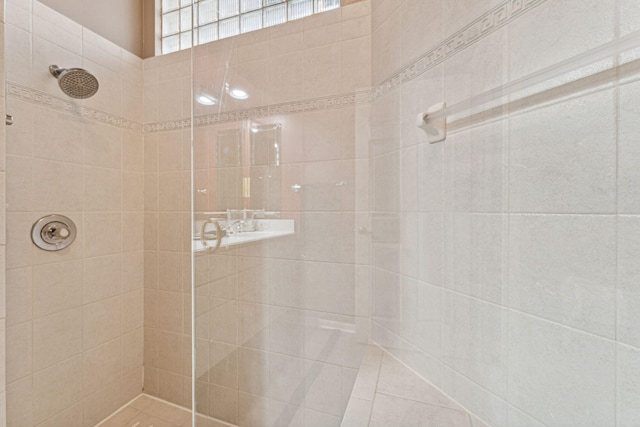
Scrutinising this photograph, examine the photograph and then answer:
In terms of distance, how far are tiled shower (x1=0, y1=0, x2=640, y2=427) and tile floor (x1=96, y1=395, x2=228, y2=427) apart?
0.01 meters

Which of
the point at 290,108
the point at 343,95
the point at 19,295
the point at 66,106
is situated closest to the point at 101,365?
the point at 19,295

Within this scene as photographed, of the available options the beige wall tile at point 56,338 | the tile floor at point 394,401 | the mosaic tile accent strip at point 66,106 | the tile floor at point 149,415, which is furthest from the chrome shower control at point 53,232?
the tile floor at point 394,401

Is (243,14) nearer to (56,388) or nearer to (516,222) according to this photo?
(516,222)

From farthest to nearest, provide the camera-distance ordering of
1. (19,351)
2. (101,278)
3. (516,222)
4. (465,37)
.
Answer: (101,278) → (19,351) → (465,37) → (516,222)

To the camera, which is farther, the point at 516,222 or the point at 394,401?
the point at 394,401

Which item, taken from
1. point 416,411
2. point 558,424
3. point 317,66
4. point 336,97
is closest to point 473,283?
point 558,424

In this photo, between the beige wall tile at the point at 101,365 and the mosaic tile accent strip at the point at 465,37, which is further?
the beige wall tile at the point at 101,365

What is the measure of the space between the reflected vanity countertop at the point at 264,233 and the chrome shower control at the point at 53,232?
2.17 feet

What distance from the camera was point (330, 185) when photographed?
1183mm

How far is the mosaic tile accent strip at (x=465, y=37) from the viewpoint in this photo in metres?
0.62

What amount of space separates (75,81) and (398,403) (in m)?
1.81

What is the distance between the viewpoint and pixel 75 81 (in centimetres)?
115

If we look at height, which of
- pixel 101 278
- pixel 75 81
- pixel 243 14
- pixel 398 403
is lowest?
pixel 398 403

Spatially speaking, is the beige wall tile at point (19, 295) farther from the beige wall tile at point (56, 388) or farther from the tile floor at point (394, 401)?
the tile floor at point (394, 401)
